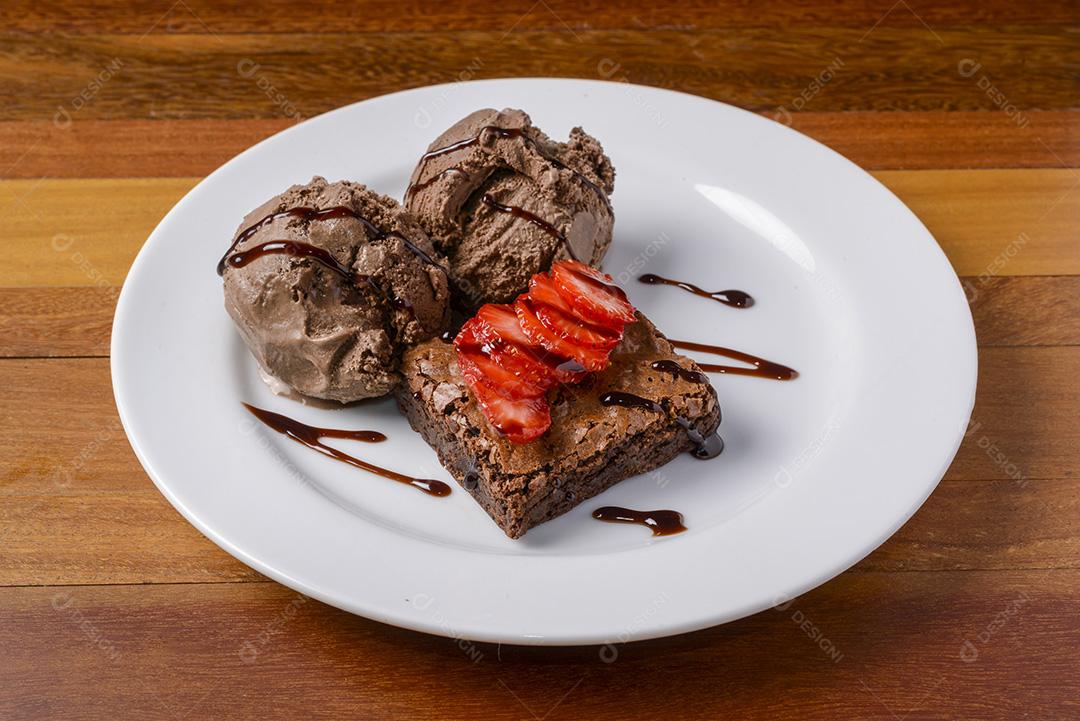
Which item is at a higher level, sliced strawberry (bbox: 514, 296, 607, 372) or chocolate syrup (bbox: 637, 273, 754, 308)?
sliced strawberry (bbox: 514, 296, 607, 372)

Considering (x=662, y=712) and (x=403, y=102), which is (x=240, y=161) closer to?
(x=403, y=102)

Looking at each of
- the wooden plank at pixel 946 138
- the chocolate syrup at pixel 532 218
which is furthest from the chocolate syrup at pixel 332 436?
the wooden plank at pixel 946 138

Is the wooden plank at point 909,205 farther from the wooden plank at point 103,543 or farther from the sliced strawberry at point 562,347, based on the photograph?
the sliced strawberry at point 562,347

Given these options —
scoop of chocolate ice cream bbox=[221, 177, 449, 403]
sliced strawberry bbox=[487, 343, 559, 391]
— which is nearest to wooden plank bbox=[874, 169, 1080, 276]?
sliced strawberry bbox=[487, 343, 559, 391]

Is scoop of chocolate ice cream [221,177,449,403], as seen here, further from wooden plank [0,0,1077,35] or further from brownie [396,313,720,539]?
wooden plank [0,0,1077,35]

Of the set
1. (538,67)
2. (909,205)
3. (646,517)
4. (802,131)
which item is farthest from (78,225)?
(909,205)

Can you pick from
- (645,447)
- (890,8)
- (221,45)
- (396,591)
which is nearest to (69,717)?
(396,591)
